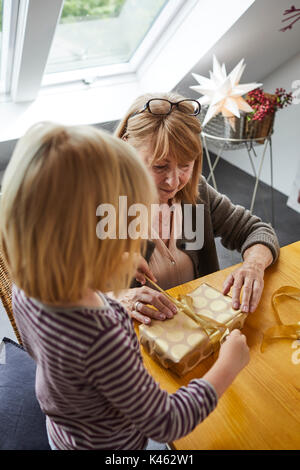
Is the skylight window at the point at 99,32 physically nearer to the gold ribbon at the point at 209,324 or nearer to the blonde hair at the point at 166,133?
the blonde hair at the point at 166,133

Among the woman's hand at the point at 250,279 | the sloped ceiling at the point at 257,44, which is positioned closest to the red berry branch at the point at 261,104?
the sloped ceiling at the point at 257,44

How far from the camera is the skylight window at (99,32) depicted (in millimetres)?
2125

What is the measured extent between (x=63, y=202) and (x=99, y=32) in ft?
7.08

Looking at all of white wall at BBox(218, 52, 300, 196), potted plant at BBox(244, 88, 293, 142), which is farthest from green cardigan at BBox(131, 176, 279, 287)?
white wall at BBox(218, 52, 300, 196)

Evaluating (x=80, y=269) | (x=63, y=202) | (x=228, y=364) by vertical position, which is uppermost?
(x=63, y=202)

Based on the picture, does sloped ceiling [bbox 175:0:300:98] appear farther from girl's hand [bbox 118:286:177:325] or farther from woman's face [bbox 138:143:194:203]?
girl's hand [bbox 118:286:177:325]

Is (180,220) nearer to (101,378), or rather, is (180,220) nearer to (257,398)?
(257,398)

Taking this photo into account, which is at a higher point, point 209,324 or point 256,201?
point 209,324

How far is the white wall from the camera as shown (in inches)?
106

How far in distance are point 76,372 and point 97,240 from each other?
208mm

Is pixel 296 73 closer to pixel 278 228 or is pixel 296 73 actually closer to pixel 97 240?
pixel 278 228

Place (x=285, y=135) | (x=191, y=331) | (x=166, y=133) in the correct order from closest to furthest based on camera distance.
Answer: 1. (x=191, y=331)
2. (x=166, y=133)
3. (x=285, y=135)

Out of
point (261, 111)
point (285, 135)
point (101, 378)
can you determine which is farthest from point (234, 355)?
point (285, 135)

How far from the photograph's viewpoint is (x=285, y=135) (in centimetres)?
287
